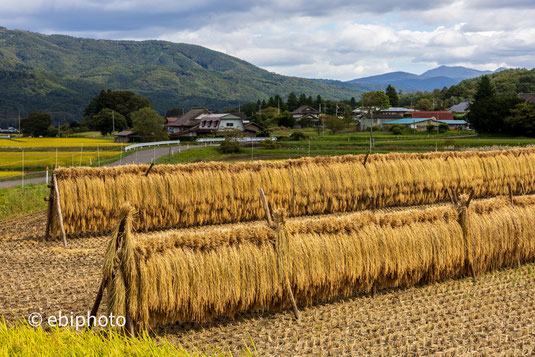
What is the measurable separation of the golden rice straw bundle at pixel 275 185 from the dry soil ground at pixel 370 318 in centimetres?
409

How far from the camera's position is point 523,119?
55.0 m

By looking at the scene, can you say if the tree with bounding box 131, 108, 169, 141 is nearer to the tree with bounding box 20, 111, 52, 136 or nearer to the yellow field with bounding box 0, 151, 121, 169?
the yellow field with bounding box 0, 151, 121, 169

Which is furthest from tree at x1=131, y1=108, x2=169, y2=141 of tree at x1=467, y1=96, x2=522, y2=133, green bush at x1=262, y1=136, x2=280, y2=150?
tree at x1=467, y1=96, x2=522, y2=133

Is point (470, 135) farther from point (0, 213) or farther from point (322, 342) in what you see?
point (322, 342)

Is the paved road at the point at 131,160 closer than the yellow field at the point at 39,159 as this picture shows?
Yes

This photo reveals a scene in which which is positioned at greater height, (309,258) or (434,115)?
(434,115)

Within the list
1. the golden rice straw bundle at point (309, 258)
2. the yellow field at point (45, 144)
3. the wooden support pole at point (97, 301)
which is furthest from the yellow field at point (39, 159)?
the wooden support pole at point (97, 301)

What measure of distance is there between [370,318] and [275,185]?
9.76 meters

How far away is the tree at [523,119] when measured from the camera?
179 feet

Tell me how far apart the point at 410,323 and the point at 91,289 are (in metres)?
6.35

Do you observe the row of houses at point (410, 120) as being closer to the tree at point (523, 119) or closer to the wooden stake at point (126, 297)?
the tree at point (523, 119)

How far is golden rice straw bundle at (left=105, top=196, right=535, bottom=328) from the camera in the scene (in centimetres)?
883

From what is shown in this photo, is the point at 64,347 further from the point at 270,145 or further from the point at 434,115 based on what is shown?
the point at 434,115

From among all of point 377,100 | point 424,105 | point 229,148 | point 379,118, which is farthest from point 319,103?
point 229,148
